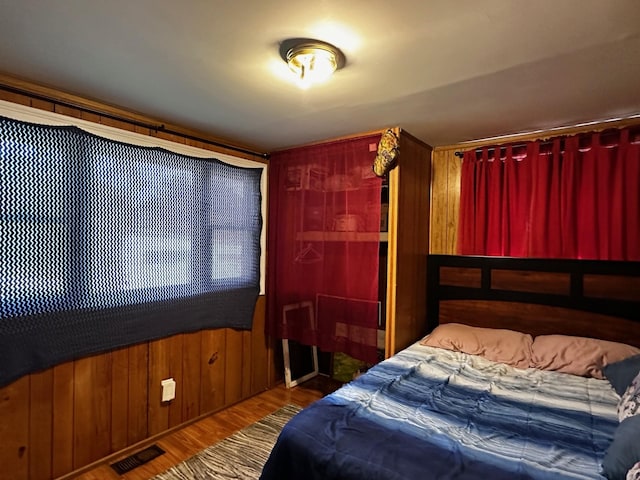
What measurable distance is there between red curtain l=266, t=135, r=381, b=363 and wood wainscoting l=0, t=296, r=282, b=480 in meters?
0.50

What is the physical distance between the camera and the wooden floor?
2.29 metres

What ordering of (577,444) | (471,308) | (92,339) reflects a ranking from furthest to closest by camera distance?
1. (471,308)
2. (92,339)
3. (577,444)

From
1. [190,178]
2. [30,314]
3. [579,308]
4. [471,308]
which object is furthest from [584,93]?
[30,314]

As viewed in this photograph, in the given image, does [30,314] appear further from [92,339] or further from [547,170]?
[547,170]

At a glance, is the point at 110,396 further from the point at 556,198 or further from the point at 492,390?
the point at 556,198

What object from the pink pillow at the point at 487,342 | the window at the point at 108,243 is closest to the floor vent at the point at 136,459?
the window at the point at 108,243

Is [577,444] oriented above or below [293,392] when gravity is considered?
above

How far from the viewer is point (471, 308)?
9.93ft

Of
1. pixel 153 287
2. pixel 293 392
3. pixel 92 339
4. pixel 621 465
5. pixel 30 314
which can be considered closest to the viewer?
pixel 621 465

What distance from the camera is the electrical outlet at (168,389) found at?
2672 mm

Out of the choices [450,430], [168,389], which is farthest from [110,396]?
[450,430]

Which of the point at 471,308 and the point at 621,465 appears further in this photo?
the point at 471,308

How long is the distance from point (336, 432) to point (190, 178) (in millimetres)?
2102

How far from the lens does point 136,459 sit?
2.40 m
